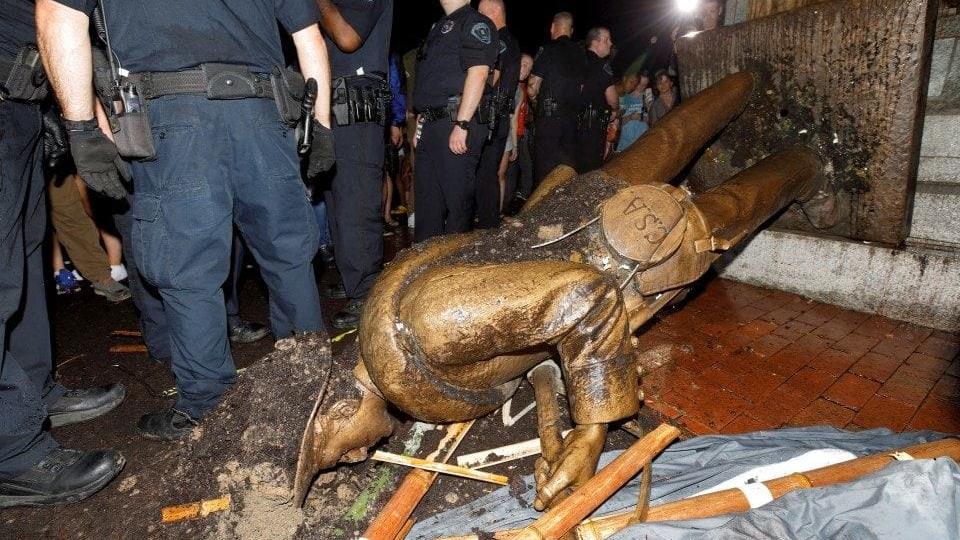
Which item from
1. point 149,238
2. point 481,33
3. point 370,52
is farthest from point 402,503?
point 481,33

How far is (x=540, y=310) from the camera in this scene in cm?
158

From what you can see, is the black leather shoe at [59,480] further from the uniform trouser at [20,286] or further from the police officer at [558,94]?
the police officer at [558,94]

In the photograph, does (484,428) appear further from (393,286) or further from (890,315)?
(890,315)

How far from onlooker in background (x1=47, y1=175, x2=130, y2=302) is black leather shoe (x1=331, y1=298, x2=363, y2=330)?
202 cm

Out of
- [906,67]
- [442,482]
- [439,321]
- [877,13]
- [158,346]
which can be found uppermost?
[877,13]

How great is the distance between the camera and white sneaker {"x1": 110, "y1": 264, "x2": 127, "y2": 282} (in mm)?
4156

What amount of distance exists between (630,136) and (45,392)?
827 cm

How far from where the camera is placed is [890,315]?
3105 mm

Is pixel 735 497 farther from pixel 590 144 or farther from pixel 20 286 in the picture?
pixel 590 144

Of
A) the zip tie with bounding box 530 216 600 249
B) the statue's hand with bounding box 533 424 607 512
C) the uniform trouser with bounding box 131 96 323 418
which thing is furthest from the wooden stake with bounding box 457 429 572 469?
the uniform trouser with bounding box 131 96 323 418

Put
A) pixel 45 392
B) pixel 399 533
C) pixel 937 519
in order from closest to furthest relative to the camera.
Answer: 1. pixel 937 519
2. pixel 399 533
3. pixel 45 392

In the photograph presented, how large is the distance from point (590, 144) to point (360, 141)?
12.2ft

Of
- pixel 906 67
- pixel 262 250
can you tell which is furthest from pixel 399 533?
pixel 906 67

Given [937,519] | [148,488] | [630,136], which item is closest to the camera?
[937,519]
